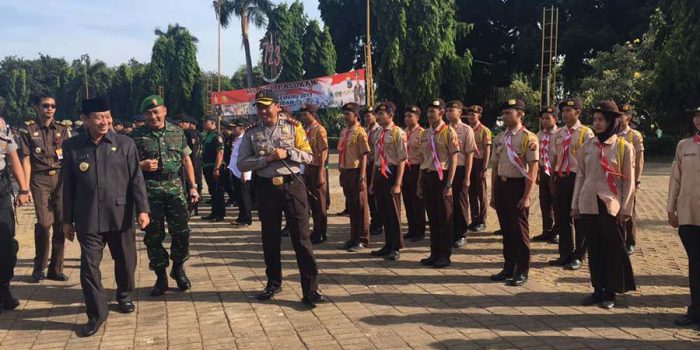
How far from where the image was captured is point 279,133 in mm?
5543

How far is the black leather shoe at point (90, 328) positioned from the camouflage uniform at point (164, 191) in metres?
1.01

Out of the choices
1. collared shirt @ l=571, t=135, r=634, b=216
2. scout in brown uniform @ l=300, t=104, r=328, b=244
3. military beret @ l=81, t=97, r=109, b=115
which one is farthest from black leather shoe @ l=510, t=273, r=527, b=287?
military beret @ l=81, t=97, r=109, b=115

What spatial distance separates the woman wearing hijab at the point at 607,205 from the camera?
521 cm

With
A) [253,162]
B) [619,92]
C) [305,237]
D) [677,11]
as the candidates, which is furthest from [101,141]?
[619,92]

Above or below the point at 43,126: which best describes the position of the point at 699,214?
below

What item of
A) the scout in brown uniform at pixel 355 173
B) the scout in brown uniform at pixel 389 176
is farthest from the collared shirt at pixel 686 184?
the scout in brown uniform at pixel 355 173

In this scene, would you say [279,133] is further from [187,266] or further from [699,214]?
[699,214]

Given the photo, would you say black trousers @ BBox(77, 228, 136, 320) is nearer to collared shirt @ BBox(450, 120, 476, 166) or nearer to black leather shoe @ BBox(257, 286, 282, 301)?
black leather shoe @ BBox(257, 286, 282, 301)

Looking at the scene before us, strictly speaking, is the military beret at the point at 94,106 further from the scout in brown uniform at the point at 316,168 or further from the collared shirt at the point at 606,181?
the collared shirt at the point at 606,181

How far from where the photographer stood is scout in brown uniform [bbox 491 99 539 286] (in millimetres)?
5941

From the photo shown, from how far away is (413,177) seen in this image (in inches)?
344

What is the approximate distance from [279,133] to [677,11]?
23107 millimetres

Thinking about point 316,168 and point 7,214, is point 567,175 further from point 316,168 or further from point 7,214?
point 7,214

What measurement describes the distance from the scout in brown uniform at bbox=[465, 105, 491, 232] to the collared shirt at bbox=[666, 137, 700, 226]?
4.55 metres
